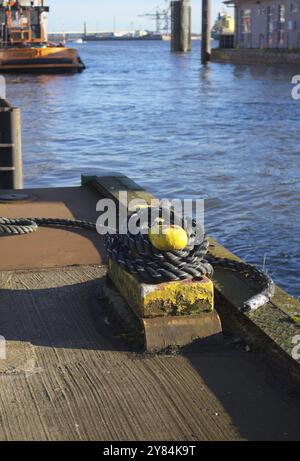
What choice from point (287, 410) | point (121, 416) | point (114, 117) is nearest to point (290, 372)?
point (287, 410)

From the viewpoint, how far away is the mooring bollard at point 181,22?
76.7 meters

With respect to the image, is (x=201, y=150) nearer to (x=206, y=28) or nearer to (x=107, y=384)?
(x=107, y=384)

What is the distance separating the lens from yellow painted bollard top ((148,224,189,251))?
380 centimetres

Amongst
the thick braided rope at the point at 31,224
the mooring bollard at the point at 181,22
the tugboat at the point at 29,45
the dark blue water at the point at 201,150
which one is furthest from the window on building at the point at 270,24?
the thick braided rope at the point at 31,224

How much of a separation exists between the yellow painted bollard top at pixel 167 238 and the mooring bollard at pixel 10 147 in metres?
4.43

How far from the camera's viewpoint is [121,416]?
3.12 m

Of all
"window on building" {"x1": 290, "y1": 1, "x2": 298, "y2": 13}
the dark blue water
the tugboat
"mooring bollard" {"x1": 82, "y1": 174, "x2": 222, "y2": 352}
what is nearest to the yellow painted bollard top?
"mooring bollard" {"x1": 82, "y1": 174, "x2": 222, "y2": 352}

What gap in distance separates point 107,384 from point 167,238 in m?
0.83

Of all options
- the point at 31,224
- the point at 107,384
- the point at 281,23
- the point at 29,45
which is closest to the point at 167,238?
the point at 107,384

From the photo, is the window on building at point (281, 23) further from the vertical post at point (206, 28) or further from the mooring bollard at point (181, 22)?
the mooring bollard at point (181, 22)

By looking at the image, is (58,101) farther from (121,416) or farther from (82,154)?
(121,416)

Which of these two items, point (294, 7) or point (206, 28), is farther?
point (206, 28)

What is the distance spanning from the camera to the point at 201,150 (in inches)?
632

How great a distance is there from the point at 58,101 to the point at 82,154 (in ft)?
46.9
